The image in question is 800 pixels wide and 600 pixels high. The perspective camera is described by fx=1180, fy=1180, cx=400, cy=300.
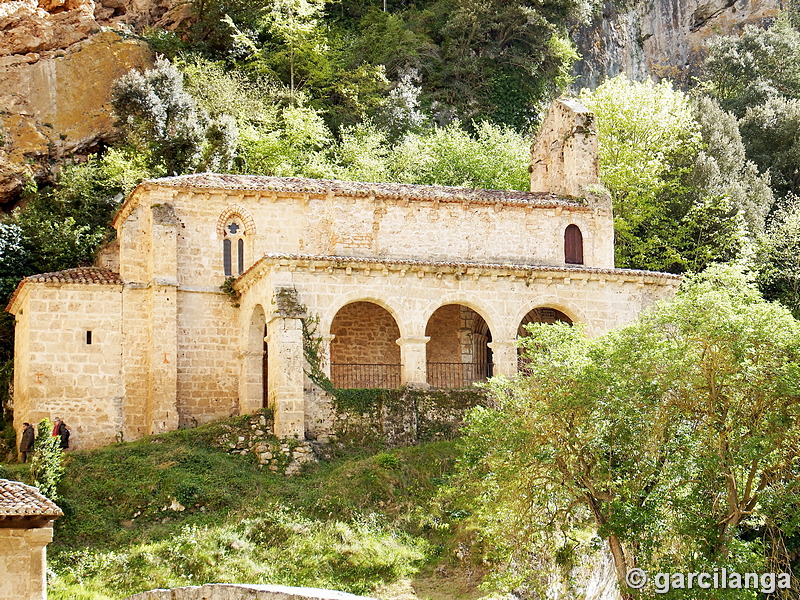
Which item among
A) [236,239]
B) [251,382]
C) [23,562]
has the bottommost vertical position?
[23,562]

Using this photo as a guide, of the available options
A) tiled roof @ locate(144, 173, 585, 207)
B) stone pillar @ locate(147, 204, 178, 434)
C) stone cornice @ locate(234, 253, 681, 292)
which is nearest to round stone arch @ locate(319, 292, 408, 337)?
stone cornice @ locate(234, 253, 681, 292)

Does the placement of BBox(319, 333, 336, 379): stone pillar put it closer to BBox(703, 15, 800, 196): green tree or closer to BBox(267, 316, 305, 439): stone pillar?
BBox(267, 316, 305, 439): stone pillar

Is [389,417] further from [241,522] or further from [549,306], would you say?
[241,522]

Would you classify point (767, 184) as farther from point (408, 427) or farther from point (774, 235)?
point (408, 427)

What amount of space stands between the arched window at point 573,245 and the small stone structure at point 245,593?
72.2 feet

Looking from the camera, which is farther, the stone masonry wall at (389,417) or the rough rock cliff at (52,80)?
the rough rock cliff at (52,80)

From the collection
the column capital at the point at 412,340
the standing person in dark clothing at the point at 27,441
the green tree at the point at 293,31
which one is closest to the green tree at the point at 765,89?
the green tree at the point at 293,31

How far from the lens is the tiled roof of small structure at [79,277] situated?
33125 mm

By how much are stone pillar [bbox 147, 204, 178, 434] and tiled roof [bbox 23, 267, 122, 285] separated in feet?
4.26

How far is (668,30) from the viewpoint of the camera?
66.6m

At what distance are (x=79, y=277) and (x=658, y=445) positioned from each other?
18.5 metres

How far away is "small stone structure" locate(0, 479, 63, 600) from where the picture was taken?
21.3m

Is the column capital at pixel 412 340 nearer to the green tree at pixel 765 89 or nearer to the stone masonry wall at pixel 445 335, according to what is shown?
the stone masonry wall at pixel 445 335

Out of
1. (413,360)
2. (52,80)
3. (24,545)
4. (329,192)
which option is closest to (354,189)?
(329,192)
